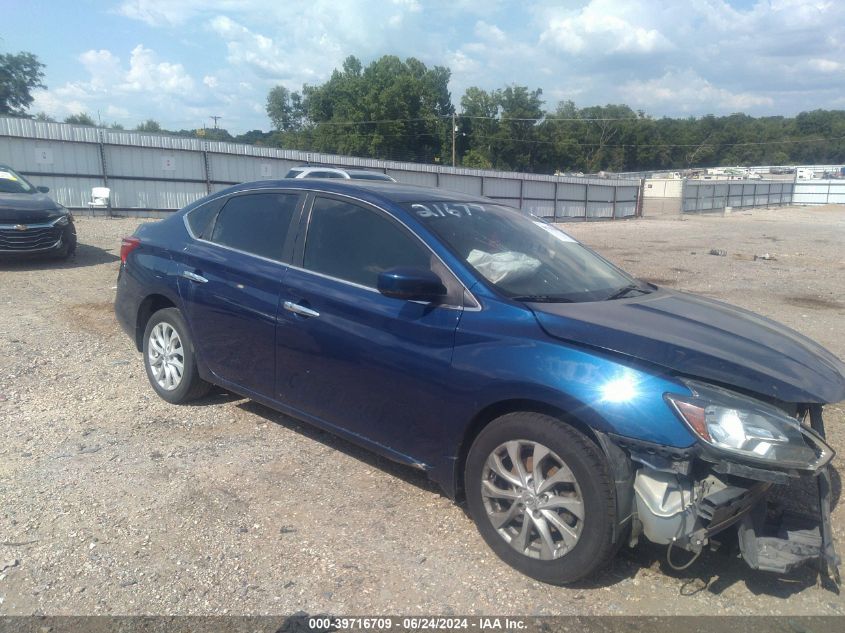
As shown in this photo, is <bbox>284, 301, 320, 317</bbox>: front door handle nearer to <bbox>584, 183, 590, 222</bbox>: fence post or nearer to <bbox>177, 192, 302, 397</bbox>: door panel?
<bbox>177, 192, 302, 397</bbox>: door panel

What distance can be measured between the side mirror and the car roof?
698mm

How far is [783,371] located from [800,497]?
1.21 m

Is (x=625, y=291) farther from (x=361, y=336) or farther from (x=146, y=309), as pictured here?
(x=146, y=309)

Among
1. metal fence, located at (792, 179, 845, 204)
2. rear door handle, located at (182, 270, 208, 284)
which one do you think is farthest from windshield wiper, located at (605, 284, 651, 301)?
metal fence, located at (792, 179, 845, 204)

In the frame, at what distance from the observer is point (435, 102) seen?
3167 inches

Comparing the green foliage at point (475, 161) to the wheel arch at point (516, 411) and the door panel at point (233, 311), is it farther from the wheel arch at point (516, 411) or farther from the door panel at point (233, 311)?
the wheel arch at point (516, 411)

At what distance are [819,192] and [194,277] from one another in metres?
70.4

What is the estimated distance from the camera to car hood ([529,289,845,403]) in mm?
2855

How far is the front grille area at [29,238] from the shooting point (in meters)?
10.1

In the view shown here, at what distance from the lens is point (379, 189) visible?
4.16 m

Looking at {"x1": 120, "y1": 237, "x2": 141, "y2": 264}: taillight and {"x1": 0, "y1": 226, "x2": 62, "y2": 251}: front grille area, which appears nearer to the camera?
{"x1": 120, "y1": 237, "x2": 141, "y2": 264}: taillight

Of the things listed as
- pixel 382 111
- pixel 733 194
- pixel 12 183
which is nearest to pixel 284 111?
pixel 382 111

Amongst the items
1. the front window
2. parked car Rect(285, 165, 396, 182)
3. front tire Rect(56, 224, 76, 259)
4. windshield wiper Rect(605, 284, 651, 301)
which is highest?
parked car Rect(285, 165, 396, 182)

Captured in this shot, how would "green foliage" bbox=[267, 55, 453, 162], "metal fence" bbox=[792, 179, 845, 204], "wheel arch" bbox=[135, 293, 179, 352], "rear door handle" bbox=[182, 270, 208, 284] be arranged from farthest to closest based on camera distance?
"green foliage" bbox=[267, 55, 453, 162]
"metal fence" bbox=[792, 179, 845, 204]
"wheel arch" bbox=[135, 293, 179, 352]
"rear door handle" bbox=[182, 270, 208, 284]
